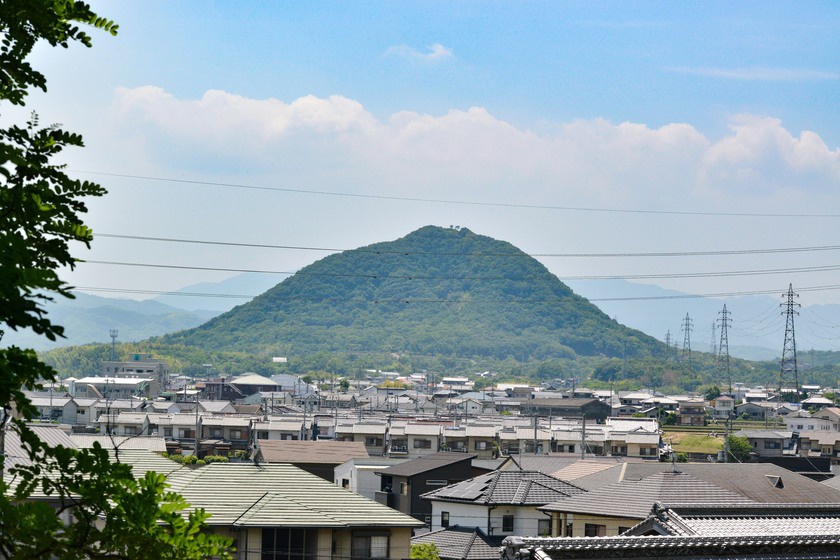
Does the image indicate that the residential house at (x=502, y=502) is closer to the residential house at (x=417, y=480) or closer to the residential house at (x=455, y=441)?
the residential house at (x=417, y=480)

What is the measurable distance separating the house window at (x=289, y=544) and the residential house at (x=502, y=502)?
992 cm

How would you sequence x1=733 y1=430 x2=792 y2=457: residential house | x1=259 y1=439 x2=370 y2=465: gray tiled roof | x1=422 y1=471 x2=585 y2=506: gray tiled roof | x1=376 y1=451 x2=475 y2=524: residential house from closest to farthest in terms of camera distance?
x1=422 y1=471 x2=585 y2=506: gray tiled roof < x1=376 y1=451 x2=475 y2=524: residential house < x1=259 y1=439 x2=370 y2=465: gray tiled roof < x1=733 y1=430 x2=792 y2=457: residential house

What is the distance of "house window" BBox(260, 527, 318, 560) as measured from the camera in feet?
57.0

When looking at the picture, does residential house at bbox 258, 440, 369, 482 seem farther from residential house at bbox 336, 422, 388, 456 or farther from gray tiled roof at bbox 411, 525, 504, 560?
residential house at bbox 336, 422, 388, 456

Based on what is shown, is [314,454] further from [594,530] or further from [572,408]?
[572,408]

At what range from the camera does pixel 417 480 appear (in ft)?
113

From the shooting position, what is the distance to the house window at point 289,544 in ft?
57.0

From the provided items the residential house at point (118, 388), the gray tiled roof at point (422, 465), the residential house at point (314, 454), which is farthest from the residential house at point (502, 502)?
the residential house at point (118, 388)

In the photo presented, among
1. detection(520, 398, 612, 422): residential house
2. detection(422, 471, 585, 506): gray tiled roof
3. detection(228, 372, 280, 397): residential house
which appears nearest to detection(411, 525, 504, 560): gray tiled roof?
detection(422, 471, 585, 506): gray tiled roof

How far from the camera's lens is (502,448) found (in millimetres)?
57250

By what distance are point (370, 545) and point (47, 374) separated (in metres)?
15.0

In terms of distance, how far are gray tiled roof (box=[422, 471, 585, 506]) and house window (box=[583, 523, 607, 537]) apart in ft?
16.8

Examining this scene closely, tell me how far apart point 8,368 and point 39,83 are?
1.40 meters

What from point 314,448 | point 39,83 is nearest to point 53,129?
point 39,83
